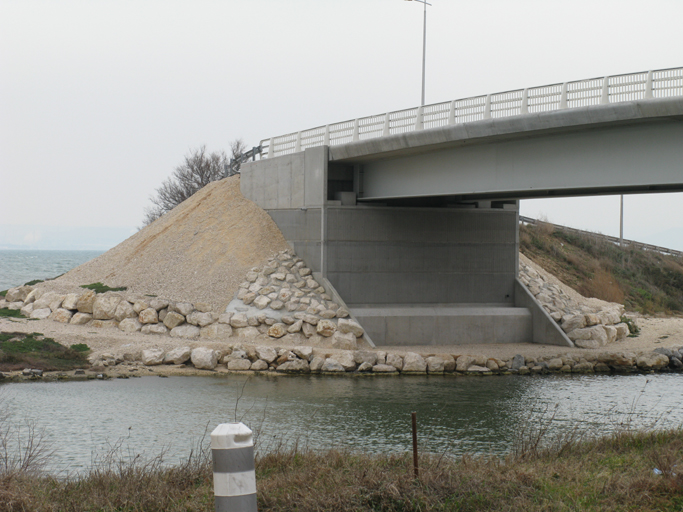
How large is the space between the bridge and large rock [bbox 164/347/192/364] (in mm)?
7393

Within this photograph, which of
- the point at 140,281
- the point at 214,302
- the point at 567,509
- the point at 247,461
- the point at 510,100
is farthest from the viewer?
the point at 140,281

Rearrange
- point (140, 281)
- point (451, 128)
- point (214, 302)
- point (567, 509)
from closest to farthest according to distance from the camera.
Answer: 1. point (567, 509)
2. point (451, 128)
3. point (214, 302)
4. point (140, 281)

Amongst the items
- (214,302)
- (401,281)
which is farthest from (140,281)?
(401,281)

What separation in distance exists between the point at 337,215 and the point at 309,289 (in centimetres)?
332

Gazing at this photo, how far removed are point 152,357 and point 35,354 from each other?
12.3ft

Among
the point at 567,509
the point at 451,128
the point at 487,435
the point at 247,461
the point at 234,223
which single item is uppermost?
the point at 451,128

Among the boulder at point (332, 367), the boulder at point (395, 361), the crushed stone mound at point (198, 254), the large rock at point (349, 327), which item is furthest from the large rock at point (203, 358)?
the boulder at point (395, 361)

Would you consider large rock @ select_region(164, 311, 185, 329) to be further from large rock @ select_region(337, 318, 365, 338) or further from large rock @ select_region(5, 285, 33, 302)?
large rock @ select_region(5, 285, 33, 302)

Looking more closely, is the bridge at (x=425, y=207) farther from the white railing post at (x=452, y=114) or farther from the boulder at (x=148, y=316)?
the boulder at (x=148, y=316)

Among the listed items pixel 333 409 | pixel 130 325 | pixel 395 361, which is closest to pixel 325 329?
pixel 395 361

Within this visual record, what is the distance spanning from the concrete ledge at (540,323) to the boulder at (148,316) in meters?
16.0

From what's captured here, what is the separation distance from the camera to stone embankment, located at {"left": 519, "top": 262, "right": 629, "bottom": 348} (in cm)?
3256

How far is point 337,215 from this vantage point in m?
32.0

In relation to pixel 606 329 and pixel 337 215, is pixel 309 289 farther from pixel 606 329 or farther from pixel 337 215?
pixel 606 329
